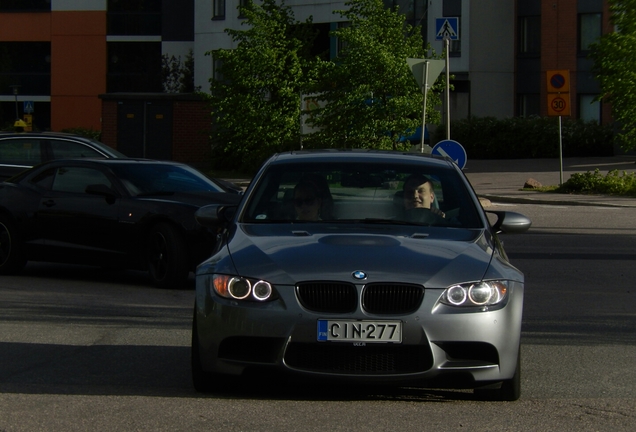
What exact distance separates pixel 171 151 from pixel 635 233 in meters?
26.6

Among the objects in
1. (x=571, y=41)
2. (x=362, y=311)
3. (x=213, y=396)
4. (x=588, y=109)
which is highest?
(x=571, y=41)

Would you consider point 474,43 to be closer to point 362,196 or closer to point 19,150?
point 19,150

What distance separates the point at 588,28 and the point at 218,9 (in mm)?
17628

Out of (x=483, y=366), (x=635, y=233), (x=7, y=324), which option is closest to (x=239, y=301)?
(x=483, y=366)

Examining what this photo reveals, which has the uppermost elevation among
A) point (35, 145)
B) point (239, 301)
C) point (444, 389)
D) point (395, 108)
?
point (395, 108)

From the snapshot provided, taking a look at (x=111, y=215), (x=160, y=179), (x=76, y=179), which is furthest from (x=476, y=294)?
(x=76, y=179)

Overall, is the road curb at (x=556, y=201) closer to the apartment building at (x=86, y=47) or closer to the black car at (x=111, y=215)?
the black car at (x=111, y=215)

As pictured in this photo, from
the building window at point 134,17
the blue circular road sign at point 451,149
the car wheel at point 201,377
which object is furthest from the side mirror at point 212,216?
the building window at point 134,17

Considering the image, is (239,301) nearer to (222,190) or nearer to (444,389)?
(444,389)

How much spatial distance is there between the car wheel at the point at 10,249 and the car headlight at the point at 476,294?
7.74 meters

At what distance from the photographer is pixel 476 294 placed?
5773mm

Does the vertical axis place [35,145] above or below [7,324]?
above

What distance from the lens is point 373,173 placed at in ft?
23.3

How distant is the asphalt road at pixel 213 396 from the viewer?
563 cm
